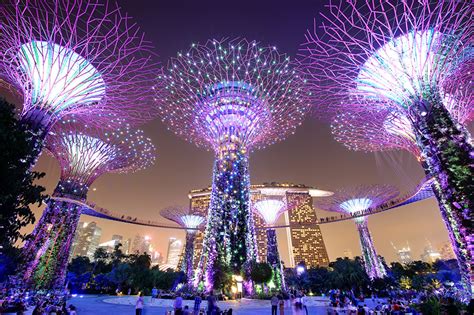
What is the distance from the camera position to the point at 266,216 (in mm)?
34594

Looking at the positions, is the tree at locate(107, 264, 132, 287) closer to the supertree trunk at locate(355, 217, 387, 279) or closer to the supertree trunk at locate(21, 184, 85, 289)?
the supertree trunk at locate(21, 184, 85, 289)

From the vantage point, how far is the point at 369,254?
37.3m

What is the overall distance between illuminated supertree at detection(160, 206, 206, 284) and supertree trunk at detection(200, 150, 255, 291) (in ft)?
76.1

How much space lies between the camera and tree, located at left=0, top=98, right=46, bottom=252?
8.94m

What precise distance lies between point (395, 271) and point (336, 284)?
2252 cm

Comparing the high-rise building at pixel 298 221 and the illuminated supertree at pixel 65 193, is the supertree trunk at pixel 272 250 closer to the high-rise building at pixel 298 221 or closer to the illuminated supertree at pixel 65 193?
the illuminated supertree at pixel 65 193

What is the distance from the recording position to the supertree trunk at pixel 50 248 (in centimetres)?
2117

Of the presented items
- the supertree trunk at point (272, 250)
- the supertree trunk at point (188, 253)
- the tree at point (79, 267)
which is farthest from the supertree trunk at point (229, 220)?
the tree at point (79, 267)

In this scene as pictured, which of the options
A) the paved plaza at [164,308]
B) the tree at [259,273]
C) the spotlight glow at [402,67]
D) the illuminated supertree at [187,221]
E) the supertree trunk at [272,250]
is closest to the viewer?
the spotlight glow at [402,67]

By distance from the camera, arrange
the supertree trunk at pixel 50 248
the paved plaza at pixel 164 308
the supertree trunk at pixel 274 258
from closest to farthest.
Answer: the paved plaza at pixel 164 308
the supertree trunk at pixel 50 248
the supertree trunk at pixel 274 258

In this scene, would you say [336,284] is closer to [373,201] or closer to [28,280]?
[373,201]

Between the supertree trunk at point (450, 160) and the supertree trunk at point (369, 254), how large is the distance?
2950 centimetres

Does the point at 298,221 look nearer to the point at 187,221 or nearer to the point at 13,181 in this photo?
the point at 187,221

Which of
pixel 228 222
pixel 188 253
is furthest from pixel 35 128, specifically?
pixel 188 253
